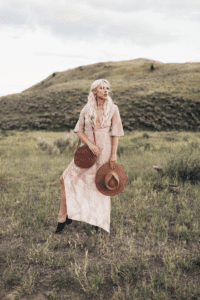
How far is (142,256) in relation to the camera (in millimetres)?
2389

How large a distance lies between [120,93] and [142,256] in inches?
1261

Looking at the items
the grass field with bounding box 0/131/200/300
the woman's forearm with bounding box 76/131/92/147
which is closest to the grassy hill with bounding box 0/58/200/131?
the grass field with bounding box 0/131/200/300

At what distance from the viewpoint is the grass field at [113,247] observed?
1.95m

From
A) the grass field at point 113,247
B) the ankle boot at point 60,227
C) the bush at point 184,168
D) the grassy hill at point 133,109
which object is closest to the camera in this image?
the grass field at point 113,247

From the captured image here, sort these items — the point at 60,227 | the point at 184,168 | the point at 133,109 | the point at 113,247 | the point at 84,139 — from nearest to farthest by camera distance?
the point at 113,247
the point at 84,139
the point at 60,227
the point at 184,168
the point at 133,109

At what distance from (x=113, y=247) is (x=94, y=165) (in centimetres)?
112

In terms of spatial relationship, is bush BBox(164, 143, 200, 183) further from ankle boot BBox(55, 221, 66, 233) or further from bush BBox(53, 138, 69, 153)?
bush BBox(53, 138, 69, 153)

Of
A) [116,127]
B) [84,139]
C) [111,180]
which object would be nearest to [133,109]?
[116,127]

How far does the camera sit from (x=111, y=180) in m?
2.63

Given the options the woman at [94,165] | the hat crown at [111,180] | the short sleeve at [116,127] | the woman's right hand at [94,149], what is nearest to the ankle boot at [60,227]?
the woman at [94,165]

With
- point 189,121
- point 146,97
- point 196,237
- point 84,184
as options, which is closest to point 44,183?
point 84,184

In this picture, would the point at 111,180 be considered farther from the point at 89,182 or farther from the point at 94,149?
the point at 94,149

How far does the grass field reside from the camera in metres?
1.95

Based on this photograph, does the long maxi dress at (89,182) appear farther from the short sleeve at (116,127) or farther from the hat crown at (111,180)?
the hat crown at (111,180)
